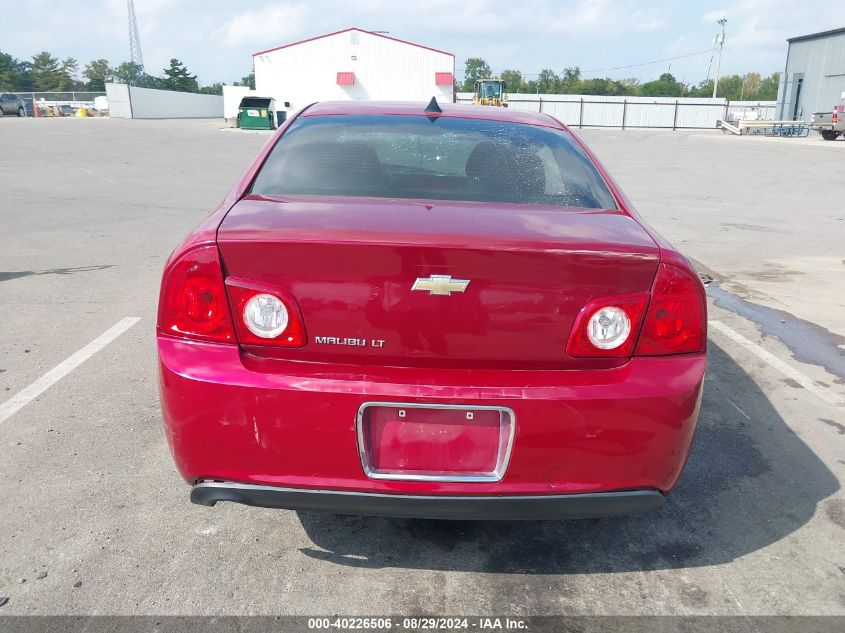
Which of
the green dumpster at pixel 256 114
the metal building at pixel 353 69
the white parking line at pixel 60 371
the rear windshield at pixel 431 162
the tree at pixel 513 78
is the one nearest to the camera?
the rear windshield at pixel 431 162

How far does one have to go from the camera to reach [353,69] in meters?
50.4

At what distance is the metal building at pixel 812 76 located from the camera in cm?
4312

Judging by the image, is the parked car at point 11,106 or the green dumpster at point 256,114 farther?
the parked car at point 11,106

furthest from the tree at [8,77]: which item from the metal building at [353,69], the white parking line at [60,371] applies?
the white parking line at [60,371]

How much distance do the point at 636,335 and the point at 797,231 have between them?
8.87 m

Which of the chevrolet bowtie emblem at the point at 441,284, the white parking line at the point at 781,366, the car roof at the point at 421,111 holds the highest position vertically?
the car roof at the point at 421,111

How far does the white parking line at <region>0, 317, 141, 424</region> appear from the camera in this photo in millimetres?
3721

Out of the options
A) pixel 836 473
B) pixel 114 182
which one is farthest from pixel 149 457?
pixel 114 182

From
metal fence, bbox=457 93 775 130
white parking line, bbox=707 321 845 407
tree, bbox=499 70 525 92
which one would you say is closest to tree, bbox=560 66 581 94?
tree, bbox=499 70 525 92

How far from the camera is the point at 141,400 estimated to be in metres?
3.84

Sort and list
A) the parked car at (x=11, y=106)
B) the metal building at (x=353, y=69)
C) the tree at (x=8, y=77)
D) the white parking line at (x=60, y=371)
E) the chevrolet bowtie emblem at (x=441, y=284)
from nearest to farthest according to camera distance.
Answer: the chevrolet bowtie emblem at (x=441, y=284) < the white parking line at (x=60, y=371) < the metal building at (x=353, y=69) < the parked car at (x=11, y=106) < the tree at (x=8, y=77)

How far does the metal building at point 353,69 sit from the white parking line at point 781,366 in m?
46.7

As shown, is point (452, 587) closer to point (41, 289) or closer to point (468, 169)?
point (468, 169)

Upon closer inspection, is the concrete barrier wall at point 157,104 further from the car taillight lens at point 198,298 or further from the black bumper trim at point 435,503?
the black bumper trim at point 435,503
